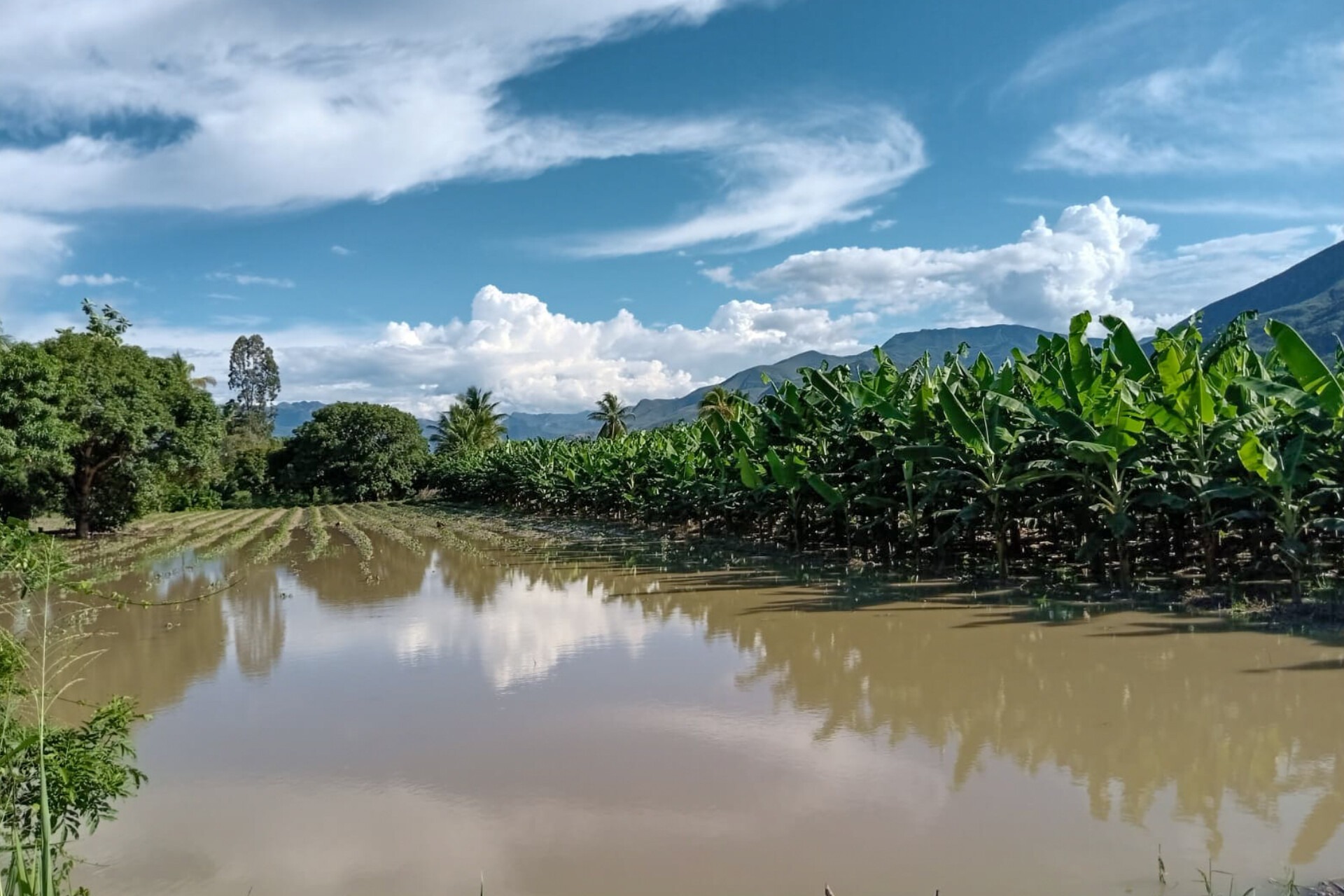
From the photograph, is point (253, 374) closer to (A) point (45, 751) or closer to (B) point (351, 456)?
(B) point (351, 456)

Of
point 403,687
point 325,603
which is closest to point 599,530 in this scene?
point 325,603

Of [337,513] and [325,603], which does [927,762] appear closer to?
[325,603]

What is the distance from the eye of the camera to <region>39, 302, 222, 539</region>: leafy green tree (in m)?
22.4

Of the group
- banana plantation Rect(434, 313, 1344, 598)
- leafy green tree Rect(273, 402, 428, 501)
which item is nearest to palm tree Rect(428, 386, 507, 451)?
leafy green tree Rect(273, 402, 428, 501)

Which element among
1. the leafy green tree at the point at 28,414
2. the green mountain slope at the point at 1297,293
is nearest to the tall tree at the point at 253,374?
the leafy green tree at the point at 28,414

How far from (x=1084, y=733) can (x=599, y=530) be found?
63.7 ft

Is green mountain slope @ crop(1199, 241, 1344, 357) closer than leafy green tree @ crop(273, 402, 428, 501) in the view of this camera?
No

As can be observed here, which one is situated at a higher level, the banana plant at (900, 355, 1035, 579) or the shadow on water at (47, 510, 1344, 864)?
the banana plant at (900, 355, 1035, 579)

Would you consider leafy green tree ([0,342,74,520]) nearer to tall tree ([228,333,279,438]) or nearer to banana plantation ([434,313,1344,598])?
banana plantation ([434,313,1344,598])

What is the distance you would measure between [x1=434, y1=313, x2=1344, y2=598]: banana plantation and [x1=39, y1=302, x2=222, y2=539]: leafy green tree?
16.8 m

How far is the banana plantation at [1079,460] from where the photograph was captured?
857 cm

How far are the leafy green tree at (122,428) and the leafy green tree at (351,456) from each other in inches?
810

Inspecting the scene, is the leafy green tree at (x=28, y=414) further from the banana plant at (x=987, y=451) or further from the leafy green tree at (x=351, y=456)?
the leafy green tree at (x=351, y=456)

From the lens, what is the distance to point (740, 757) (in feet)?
17.9
